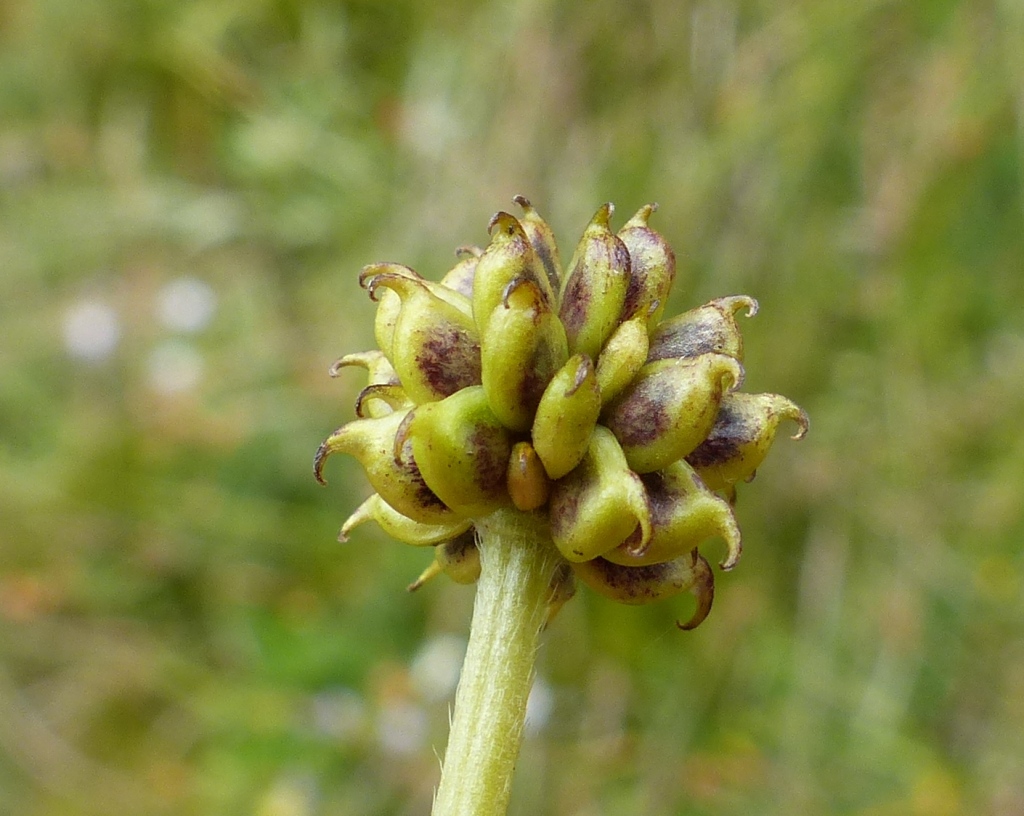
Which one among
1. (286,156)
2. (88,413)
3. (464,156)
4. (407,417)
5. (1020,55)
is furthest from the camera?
(88,413)

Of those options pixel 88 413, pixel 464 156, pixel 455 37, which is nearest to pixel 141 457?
pixel 88 413

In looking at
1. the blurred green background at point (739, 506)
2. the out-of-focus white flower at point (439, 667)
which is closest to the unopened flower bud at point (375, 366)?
the blurred green background at point (739, 506)

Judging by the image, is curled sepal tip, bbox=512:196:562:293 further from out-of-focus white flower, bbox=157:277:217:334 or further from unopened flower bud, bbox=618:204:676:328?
out-of-focus white flower, bbox=157:277:217:334

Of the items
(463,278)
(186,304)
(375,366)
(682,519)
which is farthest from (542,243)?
(186,304)

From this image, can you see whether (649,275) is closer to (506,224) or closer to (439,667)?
(506,224)

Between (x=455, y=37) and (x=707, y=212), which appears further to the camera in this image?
(x=455, y=37)

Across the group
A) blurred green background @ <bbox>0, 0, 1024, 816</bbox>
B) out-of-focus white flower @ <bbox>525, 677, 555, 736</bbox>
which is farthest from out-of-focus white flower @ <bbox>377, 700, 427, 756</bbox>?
out-of-focus white flower @ <bbox>525, 677, 555, 736</bbox>

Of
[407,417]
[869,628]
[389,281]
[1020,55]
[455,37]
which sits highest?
[455,37]

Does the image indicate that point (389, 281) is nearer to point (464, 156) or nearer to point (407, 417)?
point (407, 417)
